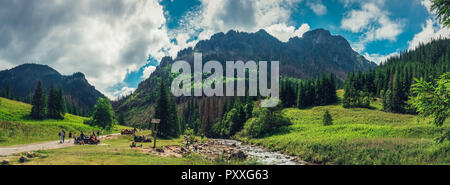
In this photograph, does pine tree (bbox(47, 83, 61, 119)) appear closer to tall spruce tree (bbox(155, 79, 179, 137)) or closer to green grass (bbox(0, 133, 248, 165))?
tall spruce tree (bbox(155, 79, 179, 137))

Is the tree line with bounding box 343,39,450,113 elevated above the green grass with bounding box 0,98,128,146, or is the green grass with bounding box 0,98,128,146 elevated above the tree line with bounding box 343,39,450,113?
the tree line with bounding box 343,39,450,113

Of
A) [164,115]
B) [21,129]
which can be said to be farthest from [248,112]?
[21,129]

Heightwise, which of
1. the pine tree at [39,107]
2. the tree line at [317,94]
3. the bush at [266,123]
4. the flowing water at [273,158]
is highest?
the tree line at [317,94]

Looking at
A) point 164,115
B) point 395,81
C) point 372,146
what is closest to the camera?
point 372,146

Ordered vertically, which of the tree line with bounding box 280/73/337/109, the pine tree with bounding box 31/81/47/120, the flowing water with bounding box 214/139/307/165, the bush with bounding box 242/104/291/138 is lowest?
the flowing water with bounding box 214/139/307/165

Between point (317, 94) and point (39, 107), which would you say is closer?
point (39, 107)

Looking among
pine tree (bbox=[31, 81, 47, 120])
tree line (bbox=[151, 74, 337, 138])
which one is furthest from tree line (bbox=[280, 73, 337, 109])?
pine tree (bbox=[31, 81, 47, 120])

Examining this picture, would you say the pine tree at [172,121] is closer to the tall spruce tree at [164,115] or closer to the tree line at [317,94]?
the tall spruce tree at [164,115]

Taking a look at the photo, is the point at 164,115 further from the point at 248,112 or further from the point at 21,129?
the point at 248,112

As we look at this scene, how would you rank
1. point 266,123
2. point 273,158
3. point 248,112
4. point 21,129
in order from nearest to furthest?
point 273,158
point 21,129
point 266,123
point 248,112

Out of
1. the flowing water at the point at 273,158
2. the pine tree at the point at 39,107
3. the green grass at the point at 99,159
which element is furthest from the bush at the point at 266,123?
the pine tree at the point at 39,107
